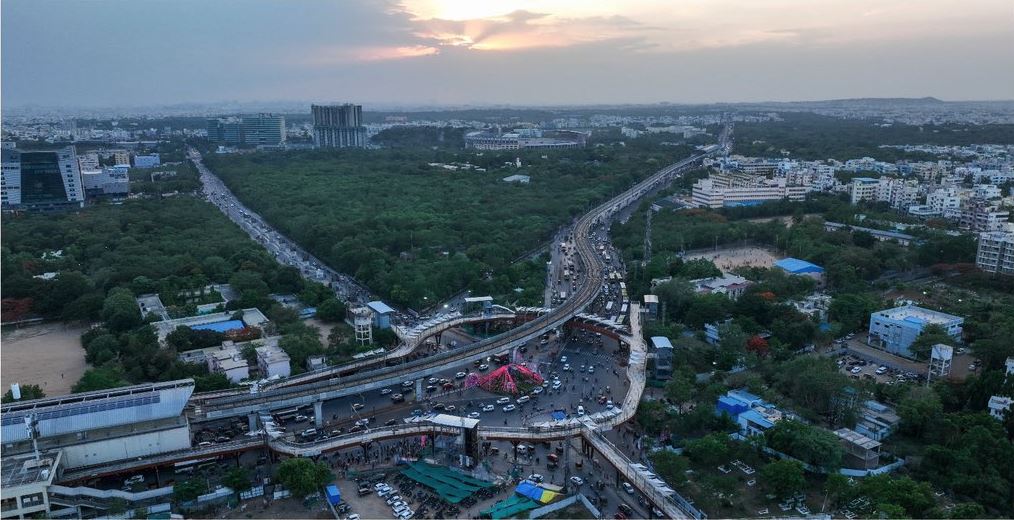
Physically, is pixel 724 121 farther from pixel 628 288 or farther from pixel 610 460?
pixel 610 460

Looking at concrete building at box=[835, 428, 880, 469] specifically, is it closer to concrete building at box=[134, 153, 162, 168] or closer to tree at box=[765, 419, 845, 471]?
tree at box=[765, 419, 845, 471]

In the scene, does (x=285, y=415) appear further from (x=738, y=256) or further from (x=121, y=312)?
(x=738, y=256)

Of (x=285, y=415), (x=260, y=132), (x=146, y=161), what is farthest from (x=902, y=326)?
(x=260, y=132)

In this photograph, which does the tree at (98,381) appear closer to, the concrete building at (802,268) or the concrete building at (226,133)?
the concrete building at (802,268)

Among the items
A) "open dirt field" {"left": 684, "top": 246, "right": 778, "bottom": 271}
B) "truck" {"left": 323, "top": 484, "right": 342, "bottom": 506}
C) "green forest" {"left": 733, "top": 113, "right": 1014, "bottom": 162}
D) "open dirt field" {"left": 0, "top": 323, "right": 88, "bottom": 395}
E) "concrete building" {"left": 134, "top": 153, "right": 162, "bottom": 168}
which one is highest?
"green forest" {"left": 733, "top": 113, "right": 1014, "bottom": 162}

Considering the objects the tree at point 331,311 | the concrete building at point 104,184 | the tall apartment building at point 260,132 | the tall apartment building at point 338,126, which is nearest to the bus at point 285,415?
the tree at point 331,311

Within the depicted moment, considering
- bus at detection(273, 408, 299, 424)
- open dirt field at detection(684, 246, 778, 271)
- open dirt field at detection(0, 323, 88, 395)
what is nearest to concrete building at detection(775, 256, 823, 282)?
Result: open dirt field at detection(684, 246, 778, 271)
